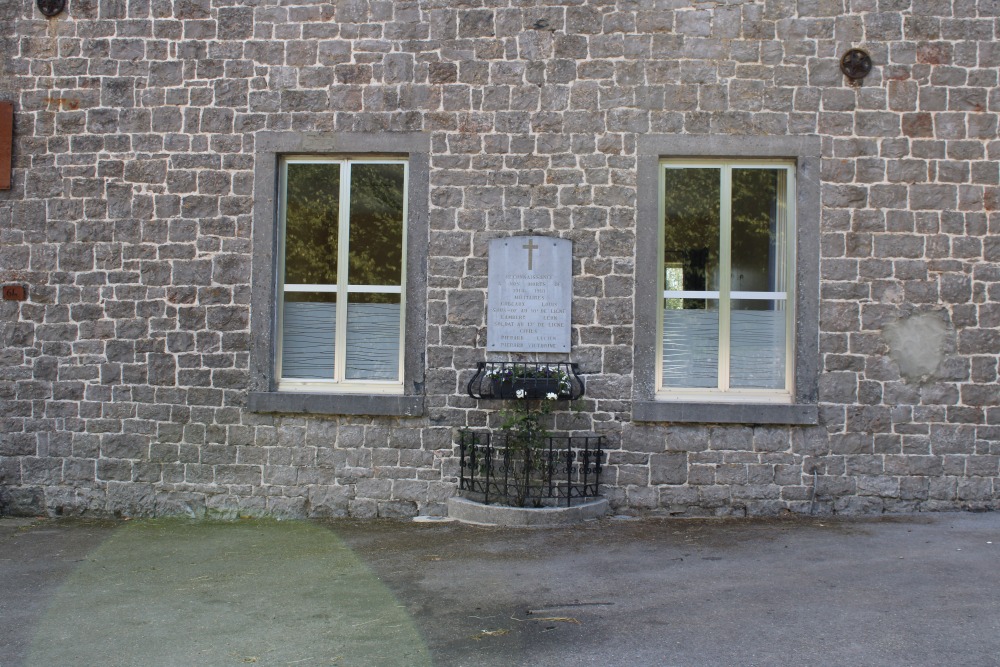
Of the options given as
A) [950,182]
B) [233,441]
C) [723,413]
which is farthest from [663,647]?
[950,182]

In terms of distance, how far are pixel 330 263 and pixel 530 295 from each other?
1.85 m

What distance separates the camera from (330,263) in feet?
26.7

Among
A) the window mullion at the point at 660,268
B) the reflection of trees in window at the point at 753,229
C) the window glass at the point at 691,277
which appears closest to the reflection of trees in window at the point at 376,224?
the window mullion at the point at 660,268

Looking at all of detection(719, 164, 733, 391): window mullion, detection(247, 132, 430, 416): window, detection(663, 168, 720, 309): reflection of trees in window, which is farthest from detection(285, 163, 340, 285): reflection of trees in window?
detection(719, 164, 733, 391): window mullion

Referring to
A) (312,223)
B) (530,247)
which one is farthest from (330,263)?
(530,247)

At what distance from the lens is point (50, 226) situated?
26.6 ft

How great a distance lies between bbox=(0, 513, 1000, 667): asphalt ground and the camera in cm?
445

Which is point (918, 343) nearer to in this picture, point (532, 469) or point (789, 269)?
point (789, 269)

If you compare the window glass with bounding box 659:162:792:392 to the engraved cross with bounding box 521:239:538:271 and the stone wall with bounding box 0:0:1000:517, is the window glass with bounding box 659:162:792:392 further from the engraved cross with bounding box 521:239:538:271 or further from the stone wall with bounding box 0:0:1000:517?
the engraved cross with bounding box 521:239:538:271

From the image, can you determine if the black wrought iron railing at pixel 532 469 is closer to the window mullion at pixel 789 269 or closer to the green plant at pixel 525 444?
the green plant at pixel 525 444

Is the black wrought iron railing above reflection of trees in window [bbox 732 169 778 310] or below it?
below

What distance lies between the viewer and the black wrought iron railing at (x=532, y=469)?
7.57 m

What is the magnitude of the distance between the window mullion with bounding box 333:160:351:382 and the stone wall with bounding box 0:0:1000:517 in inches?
19.1

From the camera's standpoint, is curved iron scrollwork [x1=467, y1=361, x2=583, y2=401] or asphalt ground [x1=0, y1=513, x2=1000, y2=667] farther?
curved iron scrollwork [x1=467, y1=361, x2=583, y2=401]
